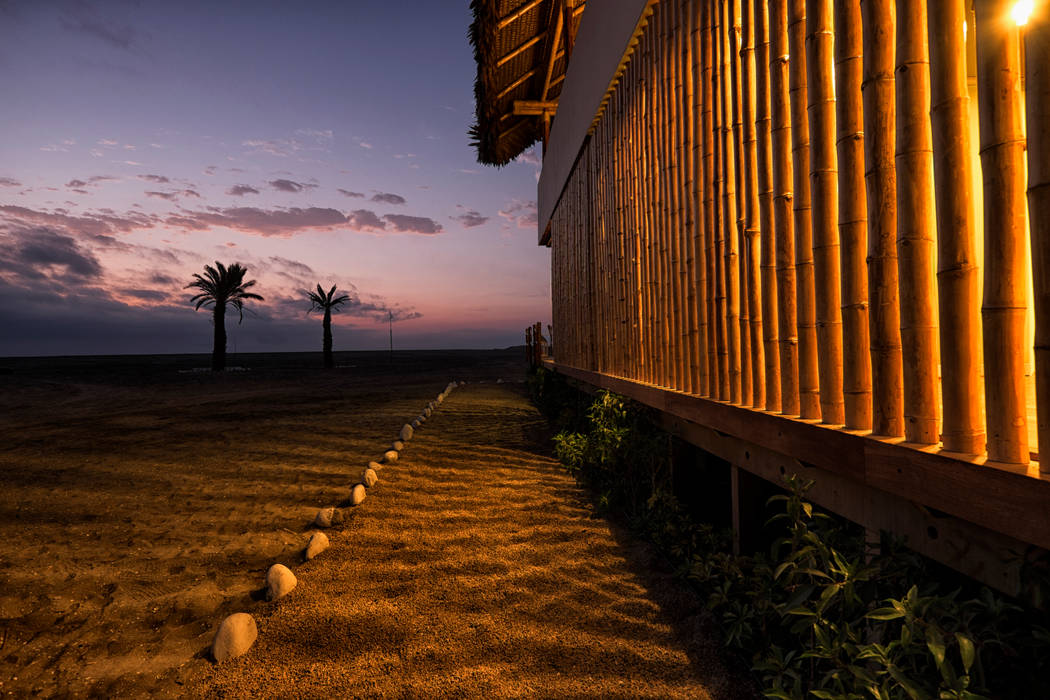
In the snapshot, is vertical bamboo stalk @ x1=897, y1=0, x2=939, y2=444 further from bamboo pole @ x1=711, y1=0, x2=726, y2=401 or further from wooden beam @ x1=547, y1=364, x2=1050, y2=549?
bamboo pole @ x1=711, y1=0, x2=726, y2=401

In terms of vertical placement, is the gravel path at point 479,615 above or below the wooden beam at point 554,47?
below

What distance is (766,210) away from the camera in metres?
2.19

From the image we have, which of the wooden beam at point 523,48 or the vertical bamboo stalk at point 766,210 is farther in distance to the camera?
the wooden beam at point 523,48

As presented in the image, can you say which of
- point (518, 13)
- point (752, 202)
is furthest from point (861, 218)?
point (518, 13)

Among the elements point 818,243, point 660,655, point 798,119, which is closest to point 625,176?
point 798,119

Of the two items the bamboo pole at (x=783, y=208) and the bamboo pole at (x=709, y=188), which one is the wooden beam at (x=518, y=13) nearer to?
the bamboo pole at (x=709, y=188)

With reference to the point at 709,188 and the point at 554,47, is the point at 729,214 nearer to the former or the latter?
the point at 709,188

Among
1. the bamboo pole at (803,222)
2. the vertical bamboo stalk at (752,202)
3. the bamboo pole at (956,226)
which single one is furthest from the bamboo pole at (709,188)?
the bamboo pole at (956,226)

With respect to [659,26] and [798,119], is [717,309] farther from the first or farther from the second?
[659,26]

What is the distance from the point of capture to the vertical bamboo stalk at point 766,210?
7.05ft

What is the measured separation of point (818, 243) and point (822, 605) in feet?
3.76

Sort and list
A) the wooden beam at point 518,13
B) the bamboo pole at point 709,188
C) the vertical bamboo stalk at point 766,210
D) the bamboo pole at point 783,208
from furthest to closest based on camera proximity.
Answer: the wooden beam at point 518,13 → the bamboo pole at point 709,188 → the vertical bamboo stalk at point 766,210 → the bamboo pole at point 783,208

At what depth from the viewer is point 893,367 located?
4.90 feet

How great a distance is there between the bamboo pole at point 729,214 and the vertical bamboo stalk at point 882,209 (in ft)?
3.04
